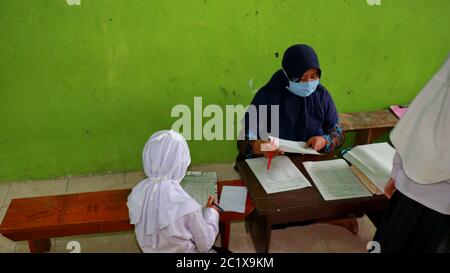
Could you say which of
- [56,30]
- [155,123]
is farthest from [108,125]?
[56,30]

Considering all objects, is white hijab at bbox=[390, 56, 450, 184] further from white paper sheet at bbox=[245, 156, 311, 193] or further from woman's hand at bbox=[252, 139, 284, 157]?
woman's hand at bbox=[252, 139, 284, 157]

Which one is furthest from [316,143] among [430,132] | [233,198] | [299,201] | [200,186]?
[430,132]

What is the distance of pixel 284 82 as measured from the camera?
8.70 ft

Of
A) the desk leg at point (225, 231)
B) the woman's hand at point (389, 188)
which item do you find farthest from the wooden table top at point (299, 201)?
the desk leg at point (225, 231)

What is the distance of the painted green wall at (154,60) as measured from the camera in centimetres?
294

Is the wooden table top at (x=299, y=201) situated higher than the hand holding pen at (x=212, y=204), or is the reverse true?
the wooden table top at (x=299, y=201)

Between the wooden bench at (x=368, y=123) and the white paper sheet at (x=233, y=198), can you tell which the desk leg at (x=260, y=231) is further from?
the wooden bench at (x=368, y=123)

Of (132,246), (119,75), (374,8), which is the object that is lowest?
(132,246)

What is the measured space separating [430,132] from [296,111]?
116 cm

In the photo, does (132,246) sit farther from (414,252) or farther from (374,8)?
(374,8)

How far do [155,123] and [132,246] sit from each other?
A: 1099mm

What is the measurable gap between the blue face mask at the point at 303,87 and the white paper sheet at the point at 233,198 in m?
0.75
